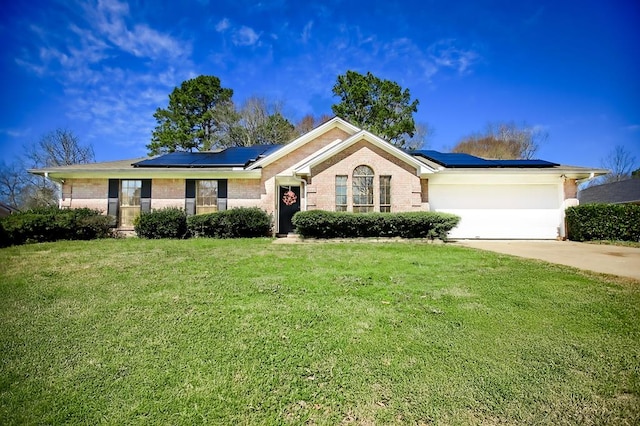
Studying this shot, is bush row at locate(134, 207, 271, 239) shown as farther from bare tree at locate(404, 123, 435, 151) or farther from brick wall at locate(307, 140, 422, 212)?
bare tree at locate(404, 123, 435, 151)

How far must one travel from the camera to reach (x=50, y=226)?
10.4 m

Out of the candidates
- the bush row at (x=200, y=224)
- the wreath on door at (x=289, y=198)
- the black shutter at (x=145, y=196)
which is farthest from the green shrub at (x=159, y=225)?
the wreath on door at (x=289, y=198)

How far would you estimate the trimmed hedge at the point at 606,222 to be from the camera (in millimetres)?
11555

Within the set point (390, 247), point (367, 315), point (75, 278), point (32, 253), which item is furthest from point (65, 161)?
point (367, 315)

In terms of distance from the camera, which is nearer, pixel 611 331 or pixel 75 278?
pixel 611 331

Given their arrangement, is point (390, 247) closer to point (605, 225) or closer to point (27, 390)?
point (27, 390)

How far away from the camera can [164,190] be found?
1380cm

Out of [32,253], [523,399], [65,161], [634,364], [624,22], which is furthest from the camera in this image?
[65,161]

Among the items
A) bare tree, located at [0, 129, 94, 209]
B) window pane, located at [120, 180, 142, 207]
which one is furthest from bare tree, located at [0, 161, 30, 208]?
window pane, located at [120, 180, 142, 207]

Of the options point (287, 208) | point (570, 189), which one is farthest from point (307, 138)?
point (570, 189)

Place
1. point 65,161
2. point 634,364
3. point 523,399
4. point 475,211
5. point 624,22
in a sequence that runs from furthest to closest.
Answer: point 65,161
point 475,211
point 624,22
point 634,364
point 523,399

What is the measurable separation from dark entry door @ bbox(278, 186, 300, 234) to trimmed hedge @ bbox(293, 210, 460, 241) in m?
3.31

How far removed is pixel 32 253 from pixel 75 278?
4037 millimetres

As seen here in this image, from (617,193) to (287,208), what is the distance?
2870cm
